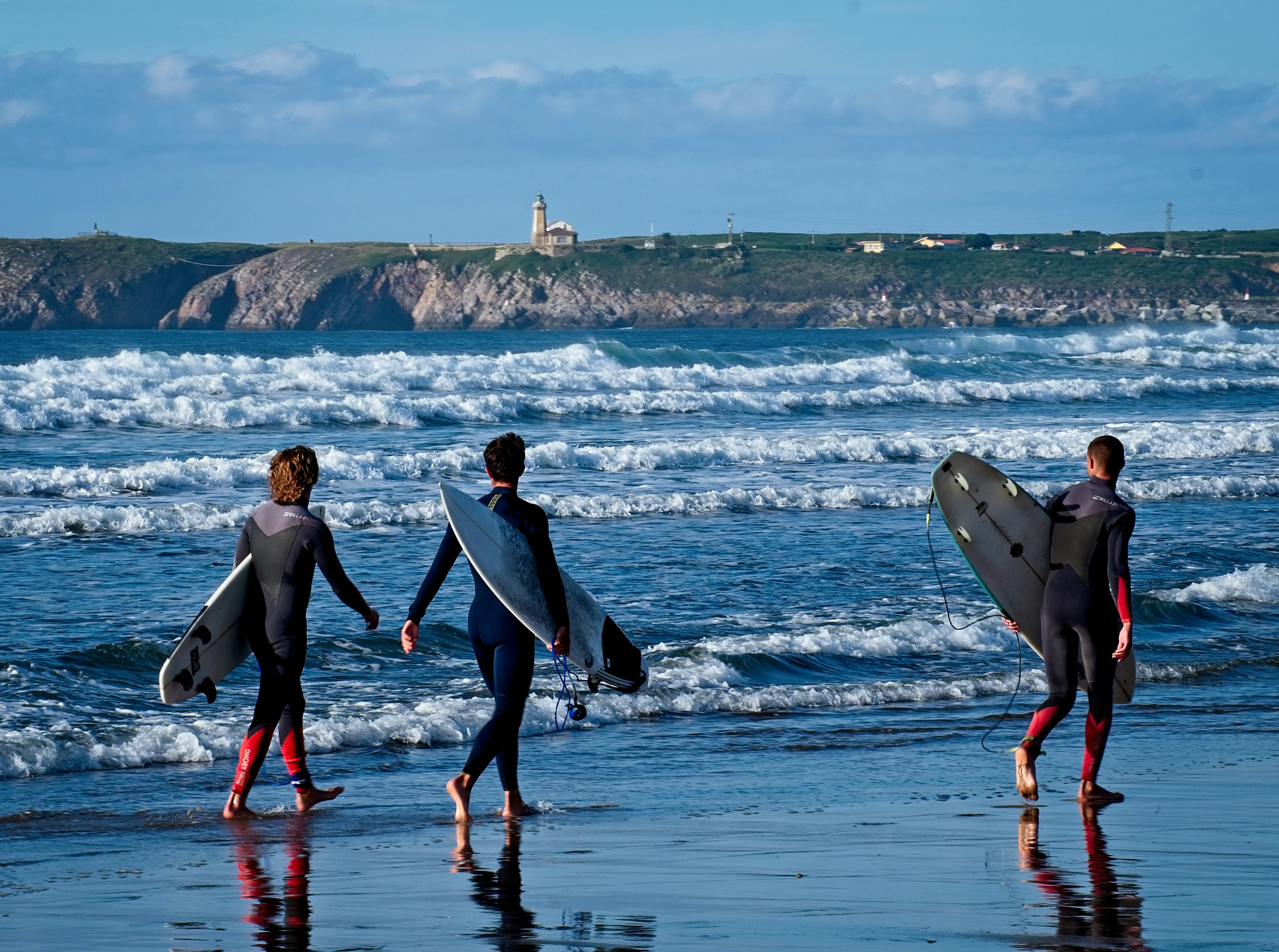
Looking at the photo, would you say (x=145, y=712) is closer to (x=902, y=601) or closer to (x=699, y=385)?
(x=902, y=601)

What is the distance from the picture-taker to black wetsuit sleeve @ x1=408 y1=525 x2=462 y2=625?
251 inches

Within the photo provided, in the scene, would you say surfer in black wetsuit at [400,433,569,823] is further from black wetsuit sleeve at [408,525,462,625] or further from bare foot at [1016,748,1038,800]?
bare foot at [1016,748,1038,800]

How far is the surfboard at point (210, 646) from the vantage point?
6559 millimetres

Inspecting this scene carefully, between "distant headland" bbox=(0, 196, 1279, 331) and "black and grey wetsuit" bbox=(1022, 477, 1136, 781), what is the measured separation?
13973 centimetres

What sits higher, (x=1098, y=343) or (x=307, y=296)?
(x=307, y=296)

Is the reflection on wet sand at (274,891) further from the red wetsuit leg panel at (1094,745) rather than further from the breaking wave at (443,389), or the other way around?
the breaking wave at (443,389)

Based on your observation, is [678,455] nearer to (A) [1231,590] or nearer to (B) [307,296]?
(A) [1231,590]

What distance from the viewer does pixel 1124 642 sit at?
21.9 feet

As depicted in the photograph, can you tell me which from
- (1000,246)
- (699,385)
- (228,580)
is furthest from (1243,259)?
(228,580)

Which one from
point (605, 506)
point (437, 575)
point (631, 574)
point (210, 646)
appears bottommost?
point (631, 574)

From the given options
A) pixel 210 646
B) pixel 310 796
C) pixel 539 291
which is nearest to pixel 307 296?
pixel 539 291

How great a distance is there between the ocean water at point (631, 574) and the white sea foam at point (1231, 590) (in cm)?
3

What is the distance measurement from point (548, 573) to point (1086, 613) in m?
2.47

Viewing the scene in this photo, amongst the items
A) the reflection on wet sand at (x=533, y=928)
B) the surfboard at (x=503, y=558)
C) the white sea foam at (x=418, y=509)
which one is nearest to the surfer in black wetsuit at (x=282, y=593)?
the surfboard at (x=503, y=558)
